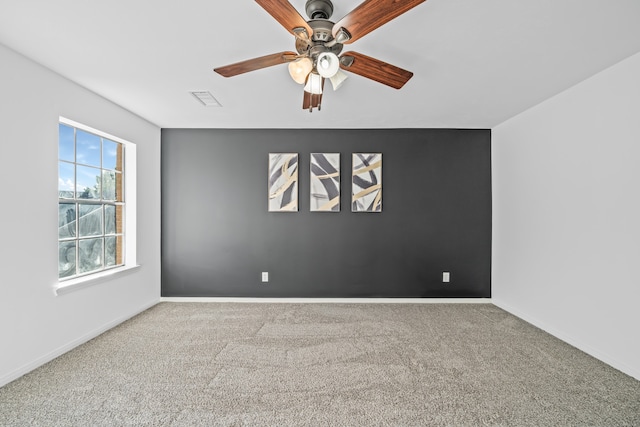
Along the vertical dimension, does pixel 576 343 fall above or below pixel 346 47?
below

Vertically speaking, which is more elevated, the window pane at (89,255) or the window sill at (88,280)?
the window pane at (89,255)

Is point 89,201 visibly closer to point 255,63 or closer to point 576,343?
point 255,63

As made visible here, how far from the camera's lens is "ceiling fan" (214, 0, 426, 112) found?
1341 mm

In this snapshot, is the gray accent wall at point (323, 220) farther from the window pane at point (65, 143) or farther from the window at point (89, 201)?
the window pane at point (65, 143)

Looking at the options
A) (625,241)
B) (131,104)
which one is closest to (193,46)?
(131,104)

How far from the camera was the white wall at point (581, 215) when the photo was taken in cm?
233

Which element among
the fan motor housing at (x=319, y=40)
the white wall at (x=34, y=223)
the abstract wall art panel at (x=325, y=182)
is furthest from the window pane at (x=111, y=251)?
the fan motor housing at (x=319, y=40)

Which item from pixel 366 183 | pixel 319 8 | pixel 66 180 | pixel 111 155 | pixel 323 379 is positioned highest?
pixel 319 8

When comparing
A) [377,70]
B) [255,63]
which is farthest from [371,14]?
[255,63]

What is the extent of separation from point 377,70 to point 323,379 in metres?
2.13

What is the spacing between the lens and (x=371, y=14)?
53.7 inches

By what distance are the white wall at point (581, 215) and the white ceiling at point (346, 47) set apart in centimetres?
30

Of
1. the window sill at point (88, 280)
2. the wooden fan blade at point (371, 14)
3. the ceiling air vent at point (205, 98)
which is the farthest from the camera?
the ceiling air vent at point (205, 98)

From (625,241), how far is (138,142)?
4.88 meters
